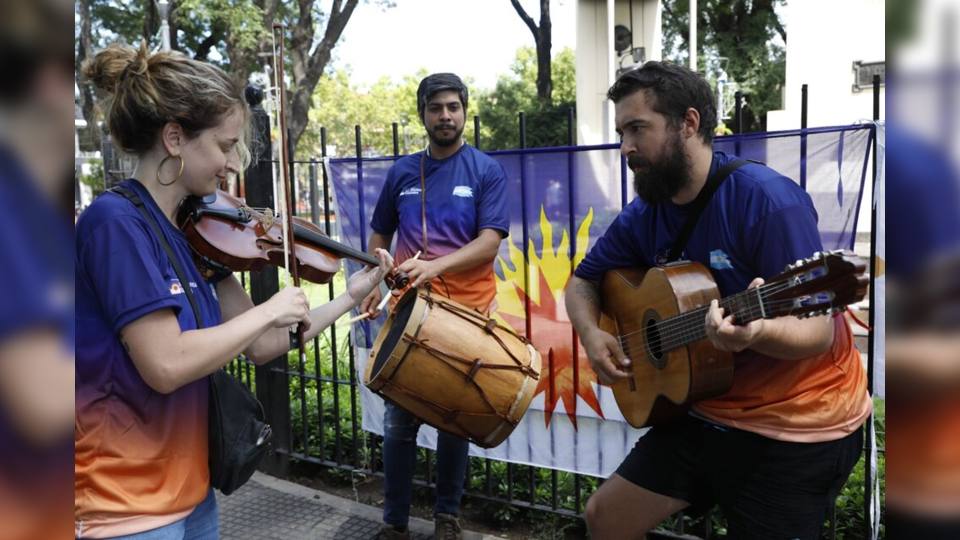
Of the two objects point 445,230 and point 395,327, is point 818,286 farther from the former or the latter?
point 445,230

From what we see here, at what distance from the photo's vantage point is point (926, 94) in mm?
460

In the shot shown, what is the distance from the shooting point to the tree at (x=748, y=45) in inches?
943

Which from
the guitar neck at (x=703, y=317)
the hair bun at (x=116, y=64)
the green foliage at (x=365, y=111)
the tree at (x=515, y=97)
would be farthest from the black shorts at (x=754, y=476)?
the green foliage at (x=365, y=111)

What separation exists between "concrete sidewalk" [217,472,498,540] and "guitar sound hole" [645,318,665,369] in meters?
1.77

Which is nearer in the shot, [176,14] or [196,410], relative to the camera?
[196,410]

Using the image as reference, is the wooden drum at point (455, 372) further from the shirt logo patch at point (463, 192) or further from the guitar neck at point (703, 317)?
the shirt logo patch at point (463, 192)

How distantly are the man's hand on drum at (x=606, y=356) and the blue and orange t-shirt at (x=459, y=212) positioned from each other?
898mm

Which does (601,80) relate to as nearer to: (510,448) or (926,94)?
(510,448)

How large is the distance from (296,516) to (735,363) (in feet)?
9.45

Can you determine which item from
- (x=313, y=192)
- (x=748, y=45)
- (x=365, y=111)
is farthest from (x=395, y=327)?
(x=365, y=111)

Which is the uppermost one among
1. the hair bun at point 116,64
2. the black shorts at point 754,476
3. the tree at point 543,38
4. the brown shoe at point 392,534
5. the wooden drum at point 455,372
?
the tree at point 543,38

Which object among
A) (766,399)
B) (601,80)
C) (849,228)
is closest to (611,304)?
(766,399)

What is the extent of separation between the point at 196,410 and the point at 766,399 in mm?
1674

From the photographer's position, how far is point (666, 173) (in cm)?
236
